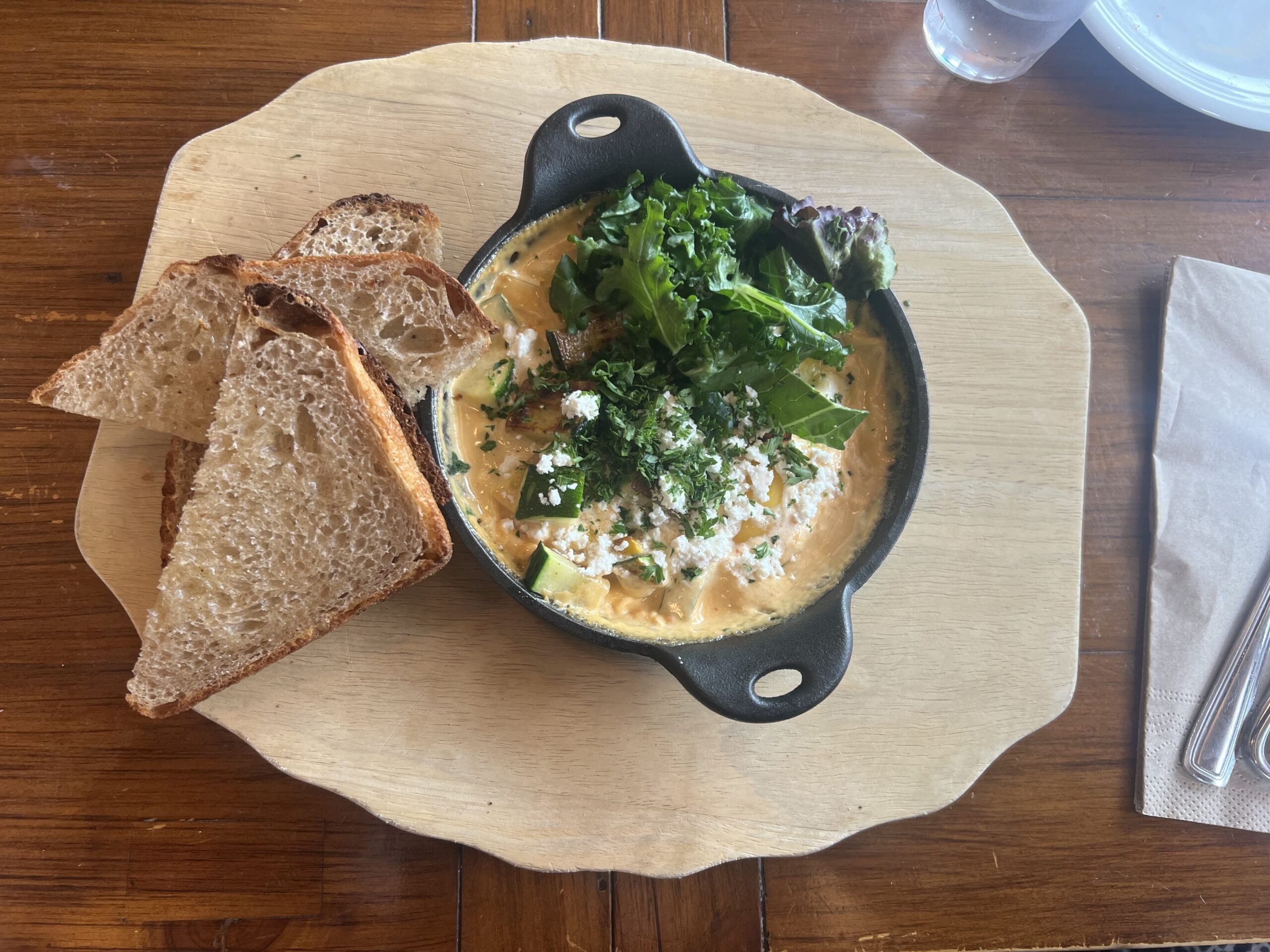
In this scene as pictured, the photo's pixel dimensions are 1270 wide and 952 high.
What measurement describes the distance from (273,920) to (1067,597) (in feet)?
7.29

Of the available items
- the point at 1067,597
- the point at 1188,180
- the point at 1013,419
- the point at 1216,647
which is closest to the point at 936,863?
the point at 1067,597

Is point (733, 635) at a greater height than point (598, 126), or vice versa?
point (598, 126)

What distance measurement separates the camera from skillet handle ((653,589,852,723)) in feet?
5.91

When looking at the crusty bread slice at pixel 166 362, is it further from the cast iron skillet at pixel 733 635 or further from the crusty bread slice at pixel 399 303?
the cast iron skillet at pixel 733 635

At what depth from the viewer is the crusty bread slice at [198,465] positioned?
191 centimetres

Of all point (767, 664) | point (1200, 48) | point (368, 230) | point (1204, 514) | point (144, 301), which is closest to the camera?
point (767, 664)

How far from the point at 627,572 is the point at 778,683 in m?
0.50

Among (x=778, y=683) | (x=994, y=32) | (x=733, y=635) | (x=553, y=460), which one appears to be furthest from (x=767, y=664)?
(x=994, y=32)

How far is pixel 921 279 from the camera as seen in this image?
236 cm

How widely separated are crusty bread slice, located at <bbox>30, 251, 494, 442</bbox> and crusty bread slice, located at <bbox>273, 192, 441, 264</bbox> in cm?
14

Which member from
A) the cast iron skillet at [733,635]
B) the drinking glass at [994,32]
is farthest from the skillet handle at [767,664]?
the drinking glass at [994,32]

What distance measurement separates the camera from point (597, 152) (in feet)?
6.52

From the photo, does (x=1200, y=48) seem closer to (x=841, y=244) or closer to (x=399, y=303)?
(x=841, y=244)

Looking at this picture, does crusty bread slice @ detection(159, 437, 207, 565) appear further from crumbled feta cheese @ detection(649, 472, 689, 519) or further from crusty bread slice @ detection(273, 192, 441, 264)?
crumbled feta cheese @ detection(649, 472, 689, 519)
